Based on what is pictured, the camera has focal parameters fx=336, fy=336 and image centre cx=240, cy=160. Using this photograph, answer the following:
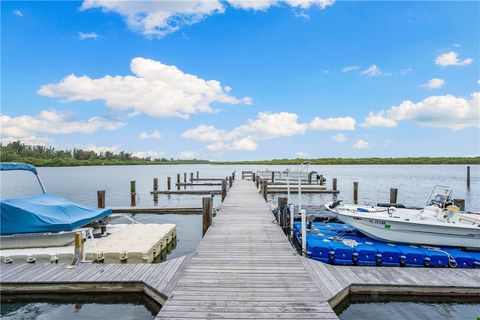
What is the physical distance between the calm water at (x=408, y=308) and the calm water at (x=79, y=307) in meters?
3.88

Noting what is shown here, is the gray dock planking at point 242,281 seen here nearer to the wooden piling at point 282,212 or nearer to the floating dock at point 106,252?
the floating dock at point 106,252

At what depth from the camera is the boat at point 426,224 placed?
975 cm

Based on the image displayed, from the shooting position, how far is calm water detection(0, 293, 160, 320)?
653 cm

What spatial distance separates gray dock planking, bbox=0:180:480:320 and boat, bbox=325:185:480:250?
2.31 m

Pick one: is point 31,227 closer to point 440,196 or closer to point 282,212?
point 282,212

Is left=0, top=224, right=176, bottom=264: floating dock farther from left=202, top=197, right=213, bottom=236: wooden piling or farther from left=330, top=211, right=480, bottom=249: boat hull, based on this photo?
left=330, top=211, right=480, bottom=249: boat hull

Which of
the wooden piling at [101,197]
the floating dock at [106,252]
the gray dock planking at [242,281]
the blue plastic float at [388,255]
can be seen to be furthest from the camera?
the wooden piling at [101,197]

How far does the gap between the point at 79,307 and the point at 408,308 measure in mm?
6603

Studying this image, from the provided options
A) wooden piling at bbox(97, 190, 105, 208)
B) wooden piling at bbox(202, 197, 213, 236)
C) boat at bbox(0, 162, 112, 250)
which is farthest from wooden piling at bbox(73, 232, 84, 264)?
wooden piling at bbox(97, 190, 105, 208)

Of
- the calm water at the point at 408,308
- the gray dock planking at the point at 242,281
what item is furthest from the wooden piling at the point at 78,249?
the calm water at the point at 408,308

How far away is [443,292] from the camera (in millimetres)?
6707

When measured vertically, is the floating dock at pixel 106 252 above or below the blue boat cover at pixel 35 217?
below

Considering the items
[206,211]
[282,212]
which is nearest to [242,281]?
[206,211]

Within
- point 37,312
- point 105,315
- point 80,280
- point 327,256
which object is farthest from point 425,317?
point 37,312
